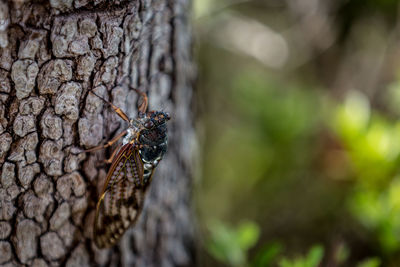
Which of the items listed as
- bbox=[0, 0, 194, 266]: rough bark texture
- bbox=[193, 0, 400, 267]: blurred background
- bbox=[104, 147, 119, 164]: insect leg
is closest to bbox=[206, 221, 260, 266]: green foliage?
bbox=[193, 0, 400, 267]: blurred background

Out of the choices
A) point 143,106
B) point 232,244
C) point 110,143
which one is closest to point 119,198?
point 110,143

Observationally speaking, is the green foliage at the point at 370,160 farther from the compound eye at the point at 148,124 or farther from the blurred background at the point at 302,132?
the compound eye at the point at 148,124

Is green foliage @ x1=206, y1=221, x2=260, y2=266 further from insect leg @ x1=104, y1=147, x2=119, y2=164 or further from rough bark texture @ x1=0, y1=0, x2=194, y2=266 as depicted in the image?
insect leg @ x1=104, y1=147, x2=119, y2=164

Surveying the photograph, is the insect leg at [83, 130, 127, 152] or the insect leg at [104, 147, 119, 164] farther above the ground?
the insect leg at [83, 130, 127, 152]

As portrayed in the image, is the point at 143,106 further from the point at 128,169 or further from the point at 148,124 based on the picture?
the point at 128,169

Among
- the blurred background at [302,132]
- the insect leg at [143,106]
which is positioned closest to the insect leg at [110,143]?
the insect leg at [143,106]

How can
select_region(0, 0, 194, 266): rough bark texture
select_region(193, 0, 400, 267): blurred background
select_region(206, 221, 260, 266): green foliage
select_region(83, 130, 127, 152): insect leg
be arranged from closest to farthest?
select_region(0, 0, 194, 266): rough bark texture
select_region(83, 130, 127, 152): insect leg
select_region(206, 221, 260, 266): green foliage
select_region(193, 0, 400, 267): blurred background

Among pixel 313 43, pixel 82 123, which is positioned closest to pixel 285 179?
pixel 313 43
